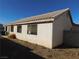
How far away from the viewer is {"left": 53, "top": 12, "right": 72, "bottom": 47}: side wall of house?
1254 centimetres

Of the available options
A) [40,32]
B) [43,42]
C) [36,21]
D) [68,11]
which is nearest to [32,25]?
[36,21]

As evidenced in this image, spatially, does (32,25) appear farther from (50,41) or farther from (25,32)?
(50,41)

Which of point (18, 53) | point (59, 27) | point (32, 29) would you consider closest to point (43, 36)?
point (59, 27)

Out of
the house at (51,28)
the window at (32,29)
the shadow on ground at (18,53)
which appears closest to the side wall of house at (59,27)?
the house at (51,28)

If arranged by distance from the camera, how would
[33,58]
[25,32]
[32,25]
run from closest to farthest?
[33,58]
[32,25]
[25,32]

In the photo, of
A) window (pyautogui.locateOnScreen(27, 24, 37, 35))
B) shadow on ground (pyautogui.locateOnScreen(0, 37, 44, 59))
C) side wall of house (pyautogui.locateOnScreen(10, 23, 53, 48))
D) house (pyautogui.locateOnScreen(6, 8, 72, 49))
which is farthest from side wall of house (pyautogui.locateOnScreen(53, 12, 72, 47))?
window (pyautogui.locateOnScreen(27, 24, 37, 35))

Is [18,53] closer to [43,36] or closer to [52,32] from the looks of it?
[52,32]

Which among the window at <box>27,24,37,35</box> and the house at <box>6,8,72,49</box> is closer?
the house at <box>6,8,72,49</box>

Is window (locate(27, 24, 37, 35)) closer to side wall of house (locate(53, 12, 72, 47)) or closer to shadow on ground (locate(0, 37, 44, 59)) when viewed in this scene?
side wall of house (locate(53, 12, 72, 47))

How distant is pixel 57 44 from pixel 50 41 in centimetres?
109

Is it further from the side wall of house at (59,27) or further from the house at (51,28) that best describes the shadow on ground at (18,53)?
the side wall of house at (59,27)

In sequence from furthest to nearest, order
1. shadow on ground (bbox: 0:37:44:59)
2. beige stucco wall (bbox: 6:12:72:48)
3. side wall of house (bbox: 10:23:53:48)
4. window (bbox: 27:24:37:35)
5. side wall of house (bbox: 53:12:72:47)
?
window (bbox: 27:24:37:35), side wall of house (bbox: 53:12:72:47), side wall of house (bbox: 10:23:53:48), beige stucco wall (bbox: 6:12:72:48), shadow on ground (bbox: 0:37:44:59)

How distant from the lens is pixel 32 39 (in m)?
16.1

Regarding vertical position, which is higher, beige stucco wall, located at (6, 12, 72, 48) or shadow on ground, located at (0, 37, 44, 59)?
beige stucco wall, located at (6, 12, 72, 48)
